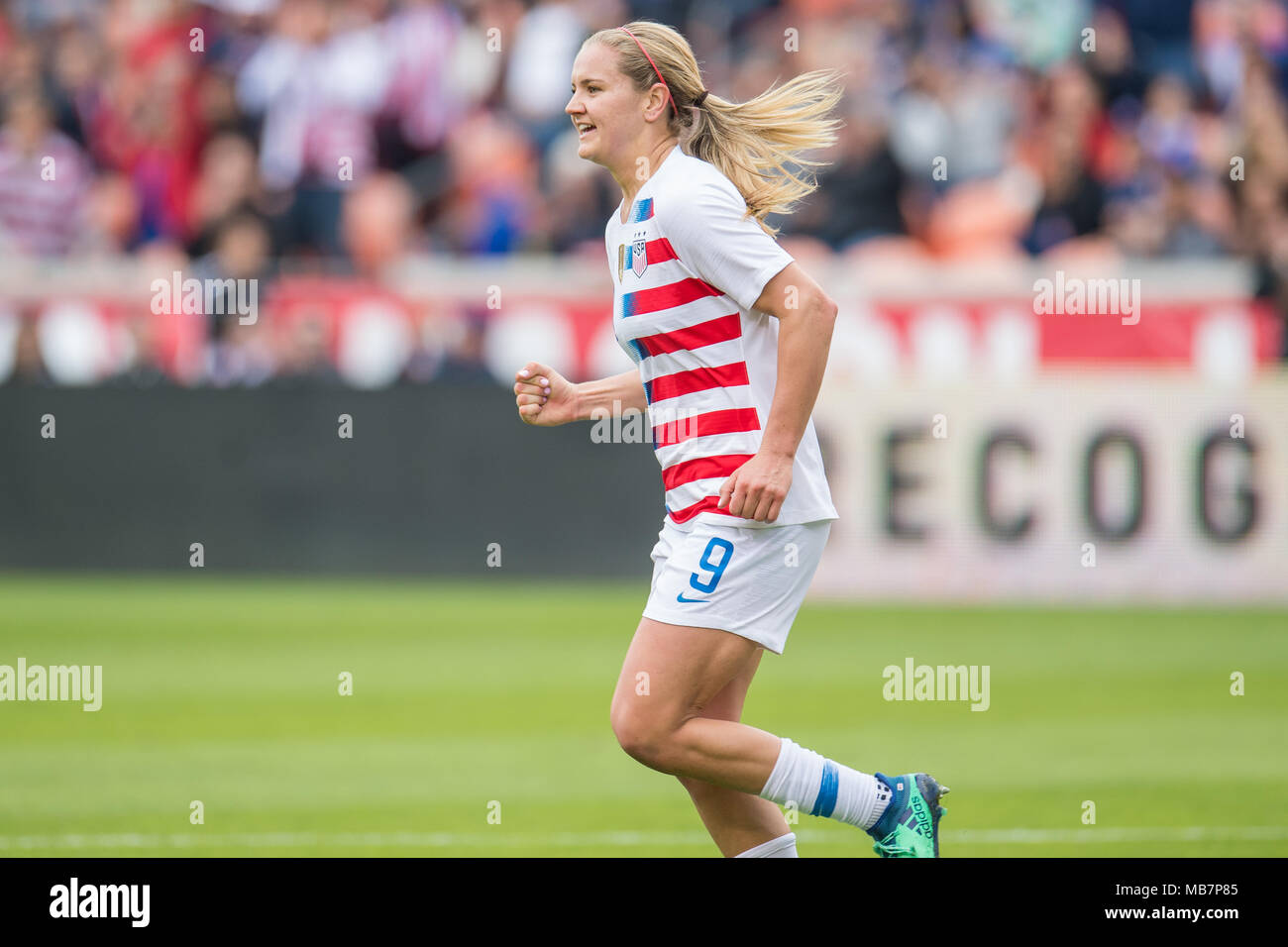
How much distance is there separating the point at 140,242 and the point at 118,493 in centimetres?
332

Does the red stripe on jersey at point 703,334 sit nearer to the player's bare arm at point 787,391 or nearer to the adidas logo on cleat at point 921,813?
the player's bare arm at point 787,391

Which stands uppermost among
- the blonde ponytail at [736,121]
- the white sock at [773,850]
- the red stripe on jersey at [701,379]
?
the blonde ponytail at [736,121]

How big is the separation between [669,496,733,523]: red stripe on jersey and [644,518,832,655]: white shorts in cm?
4

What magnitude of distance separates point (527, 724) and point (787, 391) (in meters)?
4.67

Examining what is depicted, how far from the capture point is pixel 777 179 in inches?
205

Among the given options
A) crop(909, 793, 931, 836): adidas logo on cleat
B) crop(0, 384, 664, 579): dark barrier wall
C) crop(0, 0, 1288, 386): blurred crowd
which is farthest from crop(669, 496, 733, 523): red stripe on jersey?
crop(0, 0, 1288, 386): blurred crowd

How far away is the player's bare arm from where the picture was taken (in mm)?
4840

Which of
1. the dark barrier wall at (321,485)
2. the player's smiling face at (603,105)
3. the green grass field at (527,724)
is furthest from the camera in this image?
the dark barrier wall at (321,485)

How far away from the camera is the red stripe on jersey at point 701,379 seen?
509 cm

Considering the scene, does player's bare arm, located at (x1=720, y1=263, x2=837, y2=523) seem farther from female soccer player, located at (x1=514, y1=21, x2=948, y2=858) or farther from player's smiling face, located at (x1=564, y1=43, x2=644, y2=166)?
player's smiling face, located at (x1=564, y1=43, x2=644, y2=166)

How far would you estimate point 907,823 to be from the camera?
5180mm

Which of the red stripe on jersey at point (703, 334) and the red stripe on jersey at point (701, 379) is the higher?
the red stripe on jersey at point (703, 334)

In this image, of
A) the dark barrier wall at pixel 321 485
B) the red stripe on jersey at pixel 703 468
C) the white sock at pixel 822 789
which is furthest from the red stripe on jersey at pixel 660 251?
the dark barrier wall at pixel 321 485
